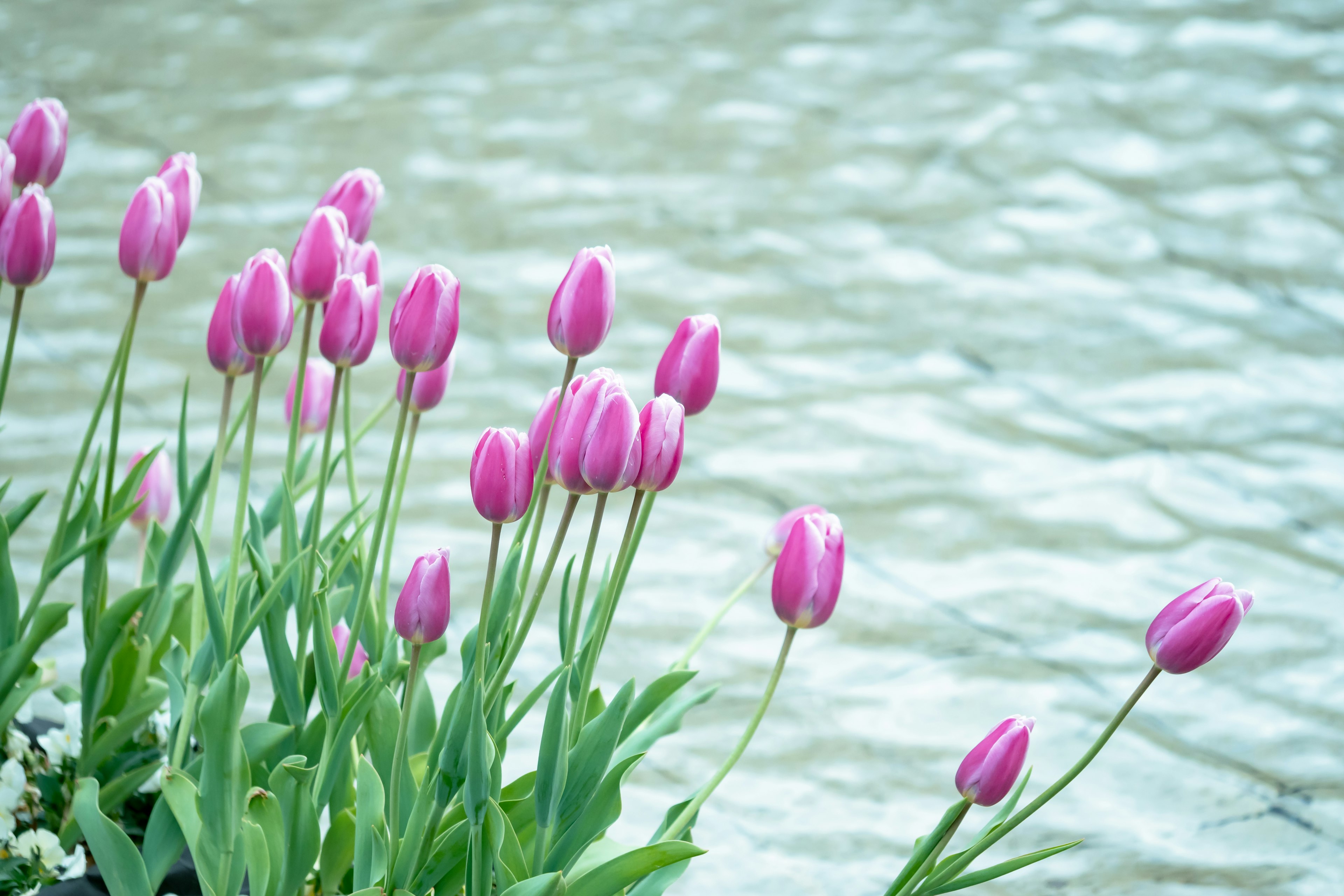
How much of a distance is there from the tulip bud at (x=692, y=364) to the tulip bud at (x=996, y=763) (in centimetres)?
19

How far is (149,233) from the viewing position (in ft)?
2.04

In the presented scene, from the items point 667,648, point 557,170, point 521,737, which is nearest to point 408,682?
point 521,737

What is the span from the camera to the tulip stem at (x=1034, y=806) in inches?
21.1

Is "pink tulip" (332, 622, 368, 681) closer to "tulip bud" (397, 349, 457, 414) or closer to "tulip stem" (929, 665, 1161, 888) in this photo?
"tulip bud" (397, 349, 457, 414)

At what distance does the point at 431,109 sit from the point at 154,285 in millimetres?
844

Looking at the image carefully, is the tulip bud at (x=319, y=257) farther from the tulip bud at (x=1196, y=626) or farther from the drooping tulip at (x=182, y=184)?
the tulip bud at (x=1196, y=626)

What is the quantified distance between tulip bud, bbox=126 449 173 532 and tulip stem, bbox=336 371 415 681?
0.87ft

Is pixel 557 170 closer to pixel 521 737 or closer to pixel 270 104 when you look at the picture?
pixel 270 104

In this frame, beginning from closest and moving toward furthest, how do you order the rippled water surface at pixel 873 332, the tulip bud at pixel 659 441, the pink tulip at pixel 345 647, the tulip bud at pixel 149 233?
1. the tulip bud at pixel 659 441
2. the tulip bud at pixel 149 233
3. the pink tulip at pixel 345 647
4. the rippled water surface at pixel 873 332

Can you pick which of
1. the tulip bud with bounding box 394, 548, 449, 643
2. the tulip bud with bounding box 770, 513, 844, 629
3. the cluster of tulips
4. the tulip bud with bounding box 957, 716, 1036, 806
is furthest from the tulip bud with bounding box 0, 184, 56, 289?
the tulip bud with bounding box 957, 716, 1036, 806

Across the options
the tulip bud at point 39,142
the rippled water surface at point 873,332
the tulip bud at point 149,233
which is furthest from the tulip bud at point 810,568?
the rippled water surface at point 873,332

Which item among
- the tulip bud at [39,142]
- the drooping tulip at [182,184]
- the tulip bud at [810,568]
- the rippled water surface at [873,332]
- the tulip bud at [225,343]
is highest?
the tulip bud at [39,142]

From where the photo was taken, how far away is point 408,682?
1.89ft

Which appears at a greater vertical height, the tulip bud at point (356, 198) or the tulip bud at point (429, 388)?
the tulip bud at point (356, 198)
